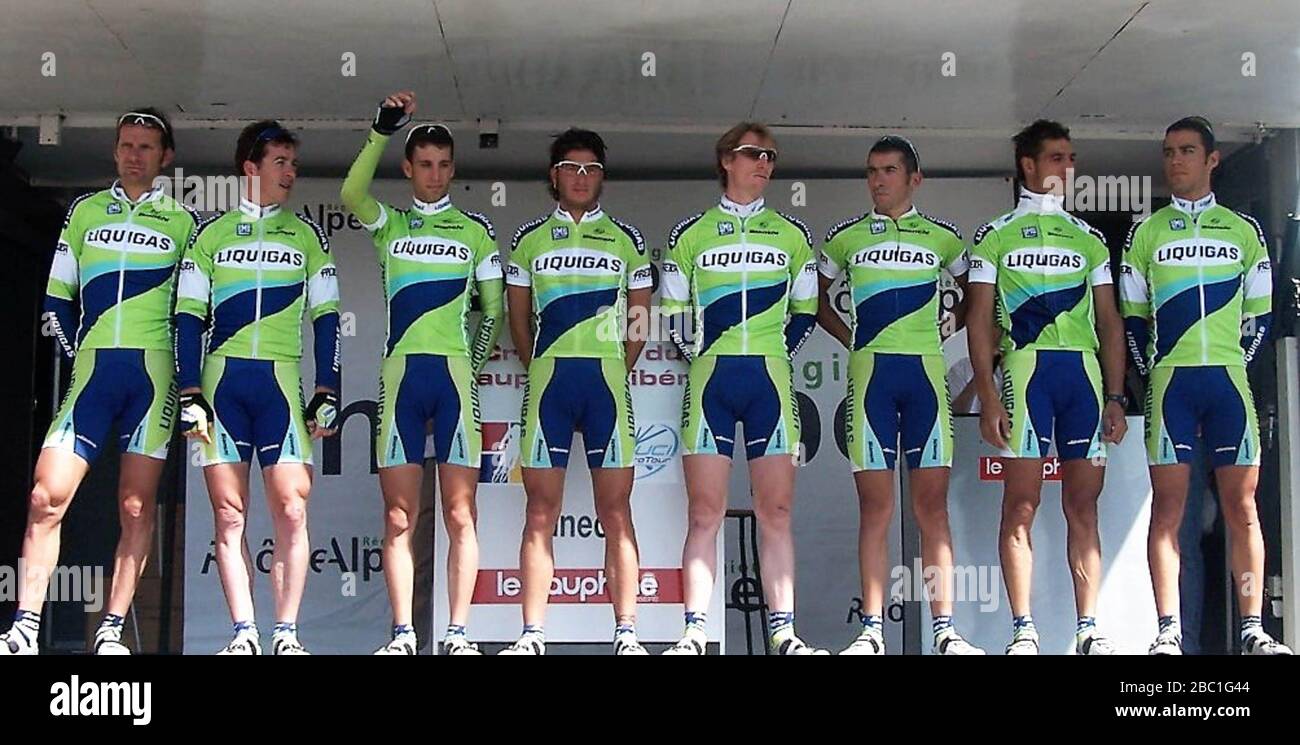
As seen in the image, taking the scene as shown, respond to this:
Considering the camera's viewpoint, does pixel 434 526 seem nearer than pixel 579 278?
No

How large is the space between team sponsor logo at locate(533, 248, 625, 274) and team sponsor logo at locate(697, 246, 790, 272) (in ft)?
0.85

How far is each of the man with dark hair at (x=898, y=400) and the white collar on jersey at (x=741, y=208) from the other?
320 mm

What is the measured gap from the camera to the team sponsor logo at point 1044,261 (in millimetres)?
4082

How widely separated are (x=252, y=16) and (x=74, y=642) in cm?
281

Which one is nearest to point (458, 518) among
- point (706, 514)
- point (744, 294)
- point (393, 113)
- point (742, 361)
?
point (706, 514)

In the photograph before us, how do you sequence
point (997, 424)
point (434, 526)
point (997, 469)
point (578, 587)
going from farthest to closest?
point (434, 526)
point (997, 469)
point (578, 587)
point (997, 424)

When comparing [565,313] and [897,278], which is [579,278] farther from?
[897,278]

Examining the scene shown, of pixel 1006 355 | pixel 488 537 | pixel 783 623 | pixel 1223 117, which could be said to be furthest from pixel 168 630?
pixel 1223 117

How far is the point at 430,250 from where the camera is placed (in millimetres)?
4035

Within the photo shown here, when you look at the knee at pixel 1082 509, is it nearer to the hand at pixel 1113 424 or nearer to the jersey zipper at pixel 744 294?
the hand at pixel 1113 424

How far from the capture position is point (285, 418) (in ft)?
12.8

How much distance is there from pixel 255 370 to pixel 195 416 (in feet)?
0.71

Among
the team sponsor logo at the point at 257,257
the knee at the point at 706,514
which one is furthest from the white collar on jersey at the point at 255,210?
the knee at the point at 706,514

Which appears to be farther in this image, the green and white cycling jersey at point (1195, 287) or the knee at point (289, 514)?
the green and white cycling jersey at point (1195, 287)
